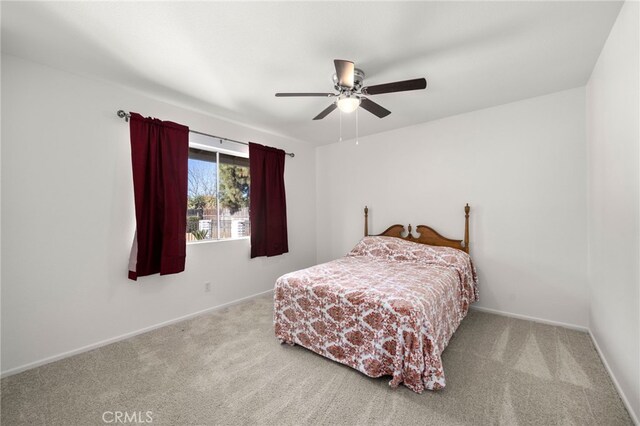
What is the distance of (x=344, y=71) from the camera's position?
5.78ft

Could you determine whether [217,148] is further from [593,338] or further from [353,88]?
[593,338]

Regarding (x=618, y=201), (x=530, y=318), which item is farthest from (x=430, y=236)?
(x=618, y=201)

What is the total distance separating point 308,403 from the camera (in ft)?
5.57

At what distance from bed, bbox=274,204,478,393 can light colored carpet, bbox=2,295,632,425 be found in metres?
0.14

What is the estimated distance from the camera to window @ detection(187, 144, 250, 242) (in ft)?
10.6

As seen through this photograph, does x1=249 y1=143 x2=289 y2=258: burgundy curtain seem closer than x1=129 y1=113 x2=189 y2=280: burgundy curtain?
No

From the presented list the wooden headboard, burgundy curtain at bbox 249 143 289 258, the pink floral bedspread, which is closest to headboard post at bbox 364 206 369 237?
the wooden headboard

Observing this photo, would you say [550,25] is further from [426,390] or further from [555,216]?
[426,390]

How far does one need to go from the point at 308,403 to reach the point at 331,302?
2.30 feet

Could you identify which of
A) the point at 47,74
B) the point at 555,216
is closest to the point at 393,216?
the point at 555,216

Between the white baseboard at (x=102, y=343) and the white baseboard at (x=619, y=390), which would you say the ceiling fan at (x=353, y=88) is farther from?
the white baseboard at (x=102, y=343)

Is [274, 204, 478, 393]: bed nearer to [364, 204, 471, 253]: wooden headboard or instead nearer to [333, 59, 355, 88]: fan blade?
[364, 204, 471, 253]: wooden headboard

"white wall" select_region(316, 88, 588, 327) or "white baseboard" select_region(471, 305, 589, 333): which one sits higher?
"white wall" select_region(316, 88, 588, 327)

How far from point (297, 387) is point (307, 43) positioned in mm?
2467
